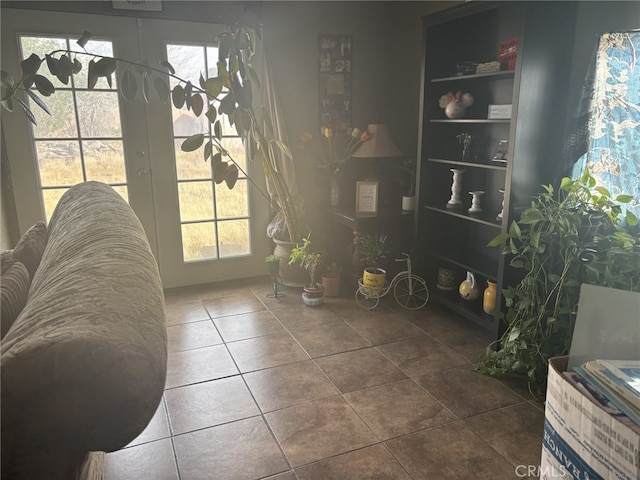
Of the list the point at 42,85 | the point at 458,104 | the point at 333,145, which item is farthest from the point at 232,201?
the point at 458,104

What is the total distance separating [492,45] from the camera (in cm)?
302

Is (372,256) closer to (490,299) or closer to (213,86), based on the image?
(490,299)

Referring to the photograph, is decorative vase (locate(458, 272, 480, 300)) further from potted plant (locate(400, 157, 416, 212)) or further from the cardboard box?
the cardboard box

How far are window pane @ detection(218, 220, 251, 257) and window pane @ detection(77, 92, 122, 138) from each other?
1.08 m

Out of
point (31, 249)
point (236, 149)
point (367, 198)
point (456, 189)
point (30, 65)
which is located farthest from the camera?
point (236, 149)

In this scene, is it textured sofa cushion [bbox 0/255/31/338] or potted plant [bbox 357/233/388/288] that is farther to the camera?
potted plant [bbox 357/233/388/288]

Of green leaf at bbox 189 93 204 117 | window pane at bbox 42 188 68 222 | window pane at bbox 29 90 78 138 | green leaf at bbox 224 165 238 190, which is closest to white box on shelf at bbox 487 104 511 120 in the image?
green leaf at bbox 224 165 238 190

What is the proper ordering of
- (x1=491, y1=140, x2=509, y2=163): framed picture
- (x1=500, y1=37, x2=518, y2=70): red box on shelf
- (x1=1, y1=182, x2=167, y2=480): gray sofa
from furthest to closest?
(x1=491, y1=140, x2=509, y2=163): framed picture < (x1=500, y1=37, x2=518, y2=70): red box on shelf < (x1=1, y1=182, x2=167, y2=480): gray sofa

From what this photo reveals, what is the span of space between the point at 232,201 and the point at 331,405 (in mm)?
2094

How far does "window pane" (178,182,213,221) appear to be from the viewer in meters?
3.70

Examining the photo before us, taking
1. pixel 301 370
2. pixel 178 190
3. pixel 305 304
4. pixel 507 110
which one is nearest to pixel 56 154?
pixel 178 190

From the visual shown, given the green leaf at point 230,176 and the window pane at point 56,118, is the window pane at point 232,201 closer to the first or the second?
the green leaf at point 230,176

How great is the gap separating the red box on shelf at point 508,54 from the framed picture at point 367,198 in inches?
46.0

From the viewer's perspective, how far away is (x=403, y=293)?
3.67 meters
